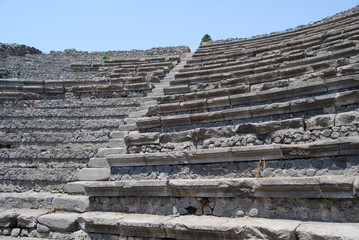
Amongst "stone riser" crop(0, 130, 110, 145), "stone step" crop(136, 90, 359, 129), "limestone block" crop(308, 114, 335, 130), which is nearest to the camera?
"limestone block" crop(308, 114, 335, 130)

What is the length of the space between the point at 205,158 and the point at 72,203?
2376mm

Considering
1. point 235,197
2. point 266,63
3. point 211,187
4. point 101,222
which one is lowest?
point 101,222

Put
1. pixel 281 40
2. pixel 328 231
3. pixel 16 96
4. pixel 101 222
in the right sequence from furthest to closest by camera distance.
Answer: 1. pixel 281 40
2. pixel 16 96
3. pixel 101 222
4. pixel 328 231

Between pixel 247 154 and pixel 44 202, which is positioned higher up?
pixel 247 154

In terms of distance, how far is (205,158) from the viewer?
4410mm

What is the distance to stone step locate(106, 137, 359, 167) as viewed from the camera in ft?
11.9

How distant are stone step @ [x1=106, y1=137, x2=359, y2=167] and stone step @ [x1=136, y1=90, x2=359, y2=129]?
0.78 m

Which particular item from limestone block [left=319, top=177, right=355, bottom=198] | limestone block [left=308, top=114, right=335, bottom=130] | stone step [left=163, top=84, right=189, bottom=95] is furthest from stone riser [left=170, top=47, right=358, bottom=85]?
limestone block [left=319, top=177, right=355, bottom=198]

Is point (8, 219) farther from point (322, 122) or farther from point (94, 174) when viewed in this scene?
point (322, 122)

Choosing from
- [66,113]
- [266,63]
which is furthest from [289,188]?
[66,113]

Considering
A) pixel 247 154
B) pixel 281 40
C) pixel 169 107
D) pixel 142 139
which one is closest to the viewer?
pixel 247 154

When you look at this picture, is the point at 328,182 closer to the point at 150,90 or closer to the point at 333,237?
the point at 333,237

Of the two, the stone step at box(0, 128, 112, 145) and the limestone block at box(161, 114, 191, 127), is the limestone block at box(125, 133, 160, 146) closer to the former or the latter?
the limestone block at box(161, 114, 191, 127)

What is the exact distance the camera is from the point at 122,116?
7195mm
